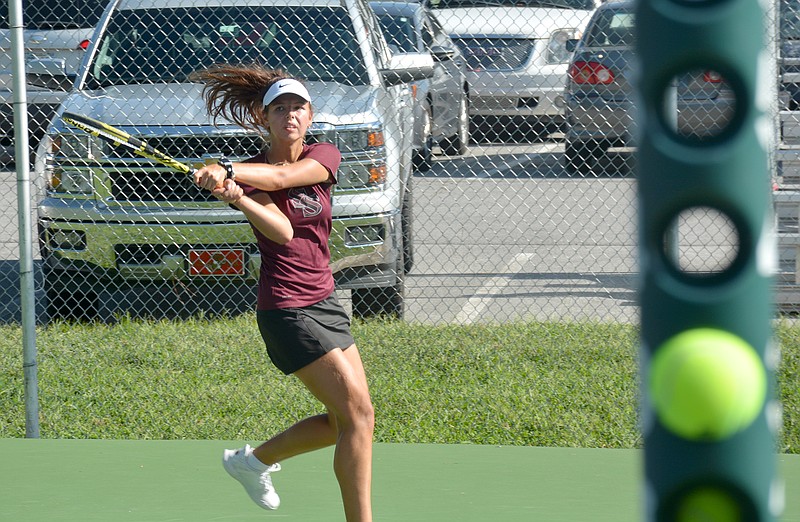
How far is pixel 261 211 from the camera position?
11.4 feet

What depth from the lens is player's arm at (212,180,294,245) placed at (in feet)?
11.1

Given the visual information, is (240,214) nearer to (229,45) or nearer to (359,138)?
(359,138)

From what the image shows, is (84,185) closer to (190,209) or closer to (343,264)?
(190,209)

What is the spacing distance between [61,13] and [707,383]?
1308 centimetres

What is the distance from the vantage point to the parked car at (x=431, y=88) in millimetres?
10529

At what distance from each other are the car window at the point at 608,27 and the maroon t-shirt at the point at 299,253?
8333 mm

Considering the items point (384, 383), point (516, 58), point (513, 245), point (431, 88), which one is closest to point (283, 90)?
point (384, 383)

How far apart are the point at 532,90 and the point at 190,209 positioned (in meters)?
7.72

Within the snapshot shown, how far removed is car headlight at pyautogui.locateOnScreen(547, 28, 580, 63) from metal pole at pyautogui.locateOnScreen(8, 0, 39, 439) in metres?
9.65

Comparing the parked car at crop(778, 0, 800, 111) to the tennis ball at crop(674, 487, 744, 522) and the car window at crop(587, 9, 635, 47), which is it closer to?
the car window at crop(587, 9, 635, 47)

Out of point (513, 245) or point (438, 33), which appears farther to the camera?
point (438, 33)

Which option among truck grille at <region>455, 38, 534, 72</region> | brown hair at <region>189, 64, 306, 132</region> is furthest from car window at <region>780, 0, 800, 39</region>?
truck grille at <region>455, 38, 534, 72</region>

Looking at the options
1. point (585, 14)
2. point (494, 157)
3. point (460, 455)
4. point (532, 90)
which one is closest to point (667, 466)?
point (460, 455)

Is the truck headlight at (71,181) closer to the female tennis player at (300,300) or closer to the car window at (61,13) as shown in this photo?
the female tennis player at (300,300)
